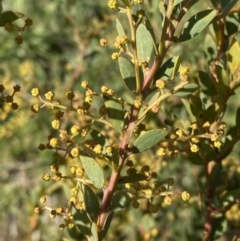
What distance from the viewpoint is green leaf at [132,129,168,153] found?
0.69m

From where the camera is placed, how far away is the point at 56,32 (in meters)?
2.23

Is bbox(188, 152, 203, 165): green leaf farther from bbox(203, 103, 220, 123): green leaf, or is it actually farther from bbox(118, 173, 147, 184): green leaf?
bbox(118, 173, 147, 184): green leaf

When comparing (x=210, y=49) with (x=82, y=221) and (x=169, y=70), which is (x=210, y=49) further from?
(x=82, y=221)

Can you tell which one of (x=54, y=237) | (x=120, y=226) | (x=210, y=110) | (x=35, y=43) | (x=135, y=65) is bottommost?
(x=54, y=237)

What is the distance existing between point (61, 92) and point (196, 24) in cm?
117

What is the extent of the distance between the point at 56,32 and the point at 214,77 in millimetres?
→ 1454

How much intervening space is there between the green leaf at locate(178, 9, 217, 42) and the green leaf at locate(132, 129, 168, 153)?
127 millimetres

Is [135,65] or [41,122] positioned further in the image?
[41,122]

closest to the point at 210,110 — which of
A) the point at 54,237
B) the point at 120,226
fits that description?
the point at 120,226

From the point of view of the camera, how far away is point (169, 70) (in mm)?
719

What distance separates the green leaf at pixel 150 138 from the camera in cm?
69

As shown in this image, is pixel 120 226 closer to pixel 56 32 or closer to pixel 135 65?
pixel 135 65

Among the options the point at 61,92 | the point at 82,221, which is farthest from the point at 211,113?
the point at 61,92

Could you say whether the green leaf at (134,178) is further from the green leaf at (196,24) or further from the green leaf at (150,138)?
the green leaf at (196,24)
